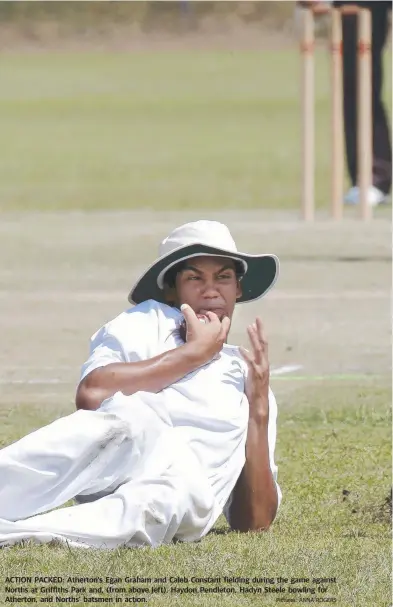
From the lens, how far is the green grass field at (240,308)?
17.5ft

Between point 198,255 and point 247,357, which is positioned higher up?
point 198,255

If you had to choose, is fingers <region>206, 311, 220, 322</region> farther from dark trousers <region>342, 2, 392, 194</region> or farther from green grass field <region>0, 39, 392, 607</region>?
dark trousers <region>342, 2, 392, 194</region>

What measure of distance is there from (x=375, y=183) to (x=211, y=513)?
1357 centimetres

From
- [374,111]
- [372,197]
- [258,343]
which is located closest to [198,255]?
[258,343]

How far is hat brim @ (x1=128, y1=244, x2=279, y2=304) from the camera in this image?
5.96 m

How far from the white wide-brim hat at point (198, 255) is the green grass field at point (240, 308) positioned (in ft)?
2.64

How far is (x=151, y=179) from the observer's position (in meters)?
22.9

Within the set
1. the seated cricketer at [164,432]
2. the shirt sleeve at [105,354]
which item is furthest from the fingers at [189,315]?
the shirt sleeve at [105,354]

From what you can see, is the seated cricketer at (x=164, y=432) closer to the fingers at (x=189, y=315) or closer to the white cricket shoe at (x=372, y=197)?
the fingers at (x=189, y=315)

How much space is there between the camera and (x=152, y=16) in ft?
168

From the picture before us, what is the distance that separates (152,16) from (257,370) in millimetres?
46212

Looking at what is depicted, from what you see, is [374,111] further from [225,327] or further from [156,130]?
[156,130]

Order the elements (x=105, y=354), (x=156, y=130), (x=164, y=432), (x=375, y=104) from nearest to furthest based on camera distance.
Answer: (x=164, y=432)
(x=105, y=354)
(x=375, y=104)
(x=156, y=130)

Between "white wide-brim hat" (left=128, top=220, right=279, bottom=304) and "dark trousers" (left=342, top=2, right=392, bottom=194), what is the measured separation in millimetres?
12559
